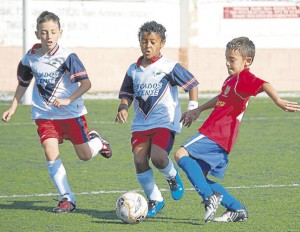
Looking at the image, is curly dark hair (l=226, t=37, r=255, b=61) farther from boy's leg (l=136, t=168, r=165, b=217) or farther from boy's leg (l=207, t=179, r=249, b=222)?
boy's leg (l=136, t=168, r=165, b=217)

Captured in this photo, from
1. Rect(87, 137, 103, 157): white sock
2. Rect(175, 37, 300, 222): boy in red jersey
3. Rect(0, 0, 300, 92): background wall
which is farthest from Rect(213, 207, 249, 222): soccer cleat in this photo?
Rect(0, 0, 300, 92): background wall

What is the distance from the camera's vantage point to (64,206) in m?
8.43

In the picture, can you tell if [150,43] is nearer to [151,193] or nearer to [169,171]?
[169,171]

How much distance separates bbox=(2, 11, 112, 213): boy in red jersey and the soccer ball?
0.77 metres

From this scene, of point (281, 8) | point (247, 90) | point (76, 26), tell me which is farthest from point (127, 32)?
point (247, 90)

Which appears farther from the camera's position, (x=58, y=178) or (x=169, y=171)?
(x=58, y=178)

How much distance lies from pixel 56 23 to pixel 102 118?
29.3 ft

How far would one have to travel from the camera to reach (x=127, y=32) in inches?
985

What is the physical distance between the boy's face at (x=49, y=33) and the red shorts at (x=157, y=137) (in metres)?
1.22

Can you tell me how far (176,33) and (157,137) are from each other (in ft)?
57.9

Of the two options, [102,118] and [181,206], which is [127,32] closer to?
[102,118]

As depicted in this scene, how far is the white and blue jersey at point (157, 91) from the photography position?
27.6 ft

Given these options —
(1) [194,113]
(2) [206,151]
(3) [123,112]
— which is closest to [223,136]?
(2) [206,151]

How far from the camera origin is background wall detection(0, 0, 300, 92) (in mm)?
23797
